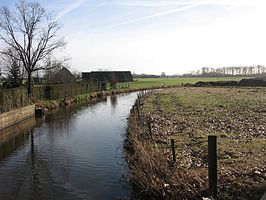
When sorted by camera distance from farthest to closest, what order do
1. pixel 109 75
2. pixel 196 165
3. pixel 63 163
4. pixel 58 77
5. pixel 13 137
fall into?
pixel 109 75, pixel 58 77, pixel 13 137, pixel 63 163, pixel 196 165

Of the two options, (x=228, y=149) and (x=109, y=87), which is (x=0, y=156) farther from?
(x=109, y=87)

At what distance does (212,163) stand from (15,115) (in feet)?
83.5

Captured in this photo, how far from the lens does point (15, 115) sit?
31.6 metres

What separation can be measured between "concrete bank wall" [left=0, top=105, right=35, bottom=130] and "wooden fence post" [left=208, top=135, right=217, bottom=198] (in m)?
21.8

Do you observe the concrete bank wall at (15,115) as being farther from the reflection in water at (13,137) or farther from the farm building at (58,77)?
the farm building at (58,77)

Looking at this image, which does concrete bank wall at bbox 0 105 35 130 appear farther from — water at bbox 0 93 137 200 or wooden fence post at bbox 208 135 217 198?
wooden fence post at bbox 208 135 217 198

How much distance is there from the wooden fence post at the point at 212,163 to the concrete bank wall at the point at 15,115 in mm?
21765

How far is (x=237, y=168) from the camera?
11352mm

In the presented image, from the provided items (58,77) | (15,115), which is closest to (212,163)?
(15,115)

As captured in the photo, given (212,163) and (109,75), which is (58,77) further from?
(212,163)

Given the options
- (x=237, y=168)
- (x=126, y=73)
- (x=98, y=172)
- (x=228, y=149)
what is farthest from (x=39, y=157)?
(x=126, y=73)

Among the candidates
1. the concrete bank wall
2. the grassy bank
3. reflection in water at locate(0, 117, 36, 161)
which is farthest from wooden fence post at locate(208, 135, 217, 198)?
the concrete bank wall

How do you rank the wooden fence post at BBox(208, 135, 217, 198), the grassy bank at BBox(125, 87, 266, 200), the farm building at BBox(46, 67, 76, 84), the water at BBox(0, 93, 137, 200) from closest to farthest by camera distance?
the wooden fence post at BBox(208, 135, 217, 198), the grassy bank at BBox(125, 87, 266, 200), the water at BBox(0, 93, 137, 200), the farm building at BBox(46, 67, 76, 84)

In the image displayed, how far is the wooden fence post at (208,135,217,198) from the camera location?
906cm
